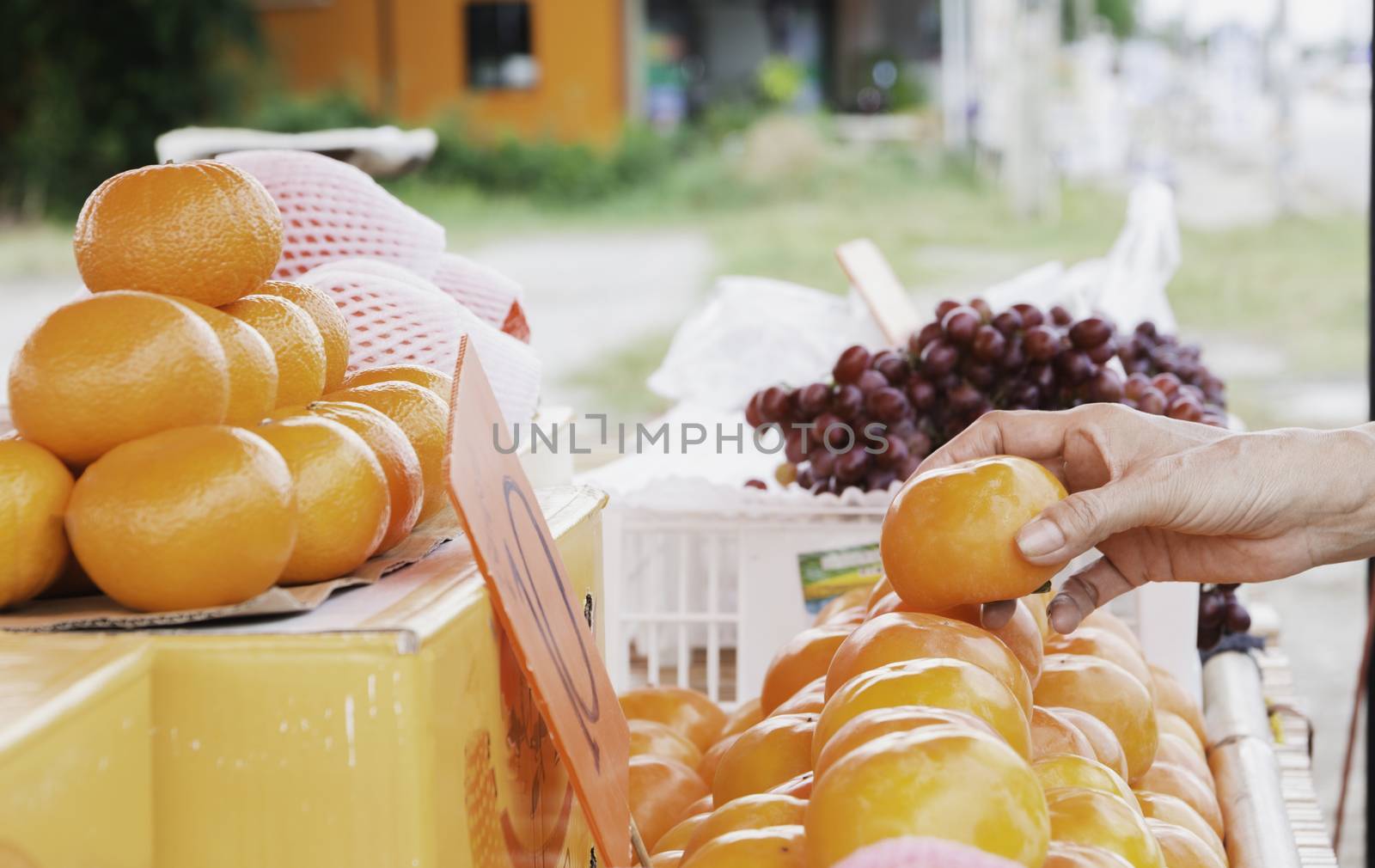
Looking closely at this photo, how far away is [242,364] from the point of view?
83 cm

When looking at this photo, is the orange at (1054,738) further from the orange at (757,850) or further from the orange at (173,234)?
the orange at (173,234)

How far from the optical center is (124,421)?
2.53 feet

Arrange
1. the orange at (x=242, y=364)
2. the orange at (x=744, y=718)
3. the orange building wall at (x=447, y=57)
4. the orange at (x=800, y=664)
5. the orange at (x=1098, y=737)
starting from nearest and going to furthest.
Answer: the orange at (x=242, y=364), the orange at (x=1098, y=737), the orange at (x=800, y=664), the orange at (x=744, y=718), the orange building wall at (x=447, y=57)

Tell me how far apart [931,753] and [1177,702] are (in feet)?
2.69

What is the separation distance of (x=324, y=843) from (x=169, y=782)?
0.28 ft

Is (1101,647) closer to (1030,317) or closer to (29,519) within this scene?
(1030,317)

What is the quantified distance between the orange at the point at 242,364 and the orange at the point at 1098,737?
619 millimetres

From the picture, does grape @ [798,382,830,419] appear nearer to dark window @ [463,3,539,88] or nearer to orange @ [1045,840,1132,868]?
orange @ [1045,840,1132,868]

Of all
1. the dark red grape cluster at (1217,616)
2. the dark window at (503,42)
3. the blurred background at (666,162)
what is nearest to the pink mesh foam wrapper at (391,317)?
the dark red grape cluster at (1217,616)

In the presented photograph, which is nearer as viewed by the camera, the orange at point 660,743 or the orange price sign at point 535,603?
the orange price sign at point 535,603

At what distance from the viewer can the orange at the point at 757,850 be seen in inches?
31.7

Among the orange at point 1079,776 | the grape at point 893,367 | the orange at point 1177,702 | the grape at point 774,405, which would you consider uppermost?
the grape at point 893,367

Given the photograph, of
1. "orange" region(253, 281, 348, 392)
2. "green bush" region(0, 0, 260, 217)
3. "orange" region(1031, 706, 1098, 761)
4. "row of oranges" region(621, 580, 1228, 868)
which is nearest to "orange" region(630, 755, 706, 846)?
"row of oranges" region(621, 580, 1228, 868)

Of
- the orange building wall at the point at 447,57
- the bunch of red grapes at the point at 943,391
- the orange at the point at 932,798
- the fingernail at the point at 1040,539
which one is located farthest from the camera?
the orange building wall at the point at 447,57
